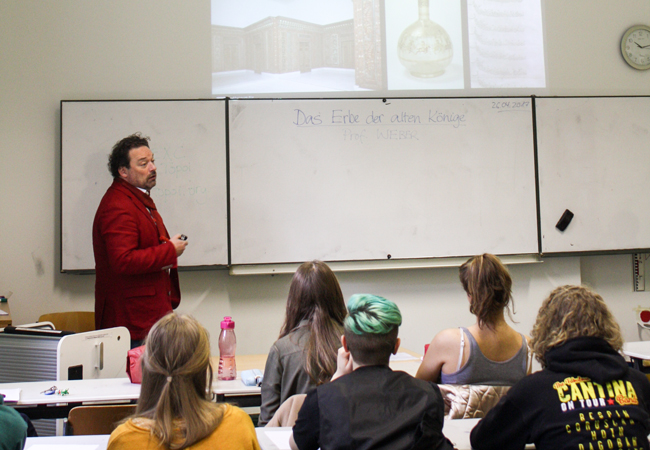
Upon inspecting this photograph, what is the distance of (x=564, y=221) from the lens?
12.8 feet

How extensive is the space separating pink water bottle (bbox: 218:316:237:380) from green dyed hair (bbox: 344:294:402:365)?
1.09m

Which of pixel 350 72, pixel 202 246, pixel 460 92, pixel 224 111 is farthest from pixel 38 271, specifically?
pixel 460 92

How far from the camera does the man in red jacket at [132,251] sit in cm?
280

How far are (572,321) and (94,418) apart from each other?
1494mm

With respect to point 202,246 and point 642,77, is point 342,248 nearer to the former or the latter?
point 202,246

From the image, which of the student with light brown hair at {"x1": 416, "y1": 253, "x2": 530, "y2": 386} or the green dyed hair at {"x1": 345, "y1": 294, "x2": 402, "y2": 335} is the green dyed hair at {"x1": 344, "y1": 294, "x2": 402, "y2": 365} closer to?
the green dyed hair at {"x1": 345, "y1": 294, "x2": 402, "y2": 335}

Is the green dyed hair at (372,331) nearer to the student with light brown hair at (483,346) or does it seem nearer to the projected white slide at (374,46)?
the student with light brown hair at (483,346)

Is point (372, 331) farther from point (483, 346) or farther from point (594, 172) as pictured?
point (594, 172)

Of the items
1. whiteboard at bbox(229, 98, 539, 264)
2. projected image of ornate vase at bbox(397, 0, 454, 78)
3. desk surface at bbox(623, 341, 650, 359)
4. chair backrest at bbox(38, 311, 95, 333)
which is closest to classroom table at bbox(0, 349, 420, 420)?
desk surface at bbox(623, 341, 650, 359)

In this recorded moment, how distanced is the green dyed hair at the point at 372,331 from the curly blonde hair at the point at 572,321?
1.36 ft

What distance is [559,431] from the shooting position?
124 centimetres

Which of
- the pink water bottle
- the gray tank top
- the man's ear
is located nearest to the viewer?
the gray tank top

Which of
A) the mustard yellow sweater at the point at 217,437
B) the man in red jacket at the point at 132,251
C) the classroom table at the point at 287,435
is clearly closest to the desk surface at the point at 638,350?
the classroom table at the point at 287,435

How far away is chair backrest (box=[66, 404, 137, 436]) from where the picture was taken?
174 centimetres
